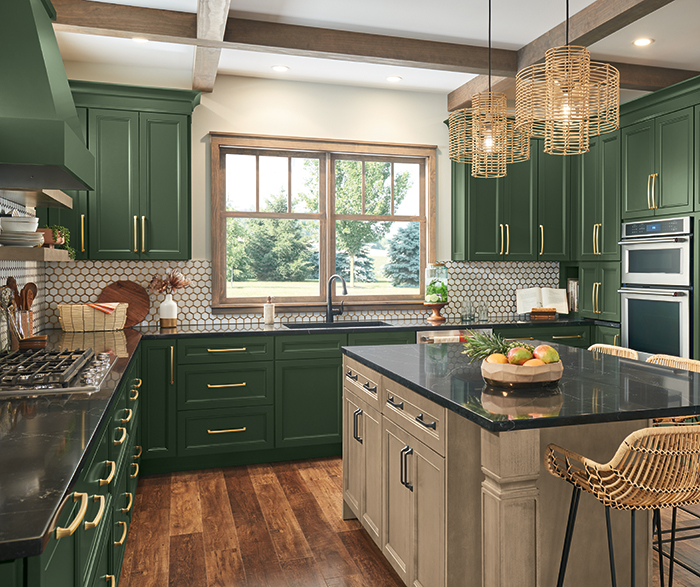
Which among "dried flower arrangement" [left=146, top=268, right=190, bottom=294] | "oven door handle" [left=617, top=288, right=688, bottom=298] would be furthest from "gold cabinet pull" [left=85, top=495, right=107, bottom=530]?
"oven door handle" [left=617, top=288, right=688, bottom=298]

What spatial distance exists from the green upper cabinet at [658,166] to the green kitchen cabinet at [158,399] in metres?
3.63

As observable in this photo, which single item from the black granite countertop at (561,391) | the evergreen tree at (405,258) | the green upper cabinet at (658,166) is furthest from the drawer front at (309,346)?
the green upper cabinet at (658,166)

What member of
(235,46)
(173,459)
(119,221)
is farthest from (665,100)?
(173,459)

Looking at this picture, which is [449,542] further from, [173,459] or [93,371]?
[173,459]

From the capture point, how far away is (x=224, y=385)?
4.05 meters

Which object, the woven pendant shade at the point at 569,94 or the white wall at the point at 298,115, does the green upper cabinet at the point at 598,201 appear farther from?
the woven pendant shade at the point at 569,94

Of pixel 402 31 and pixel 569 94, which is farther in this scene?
pixel 402 31

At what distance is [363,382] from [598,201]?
3148mm

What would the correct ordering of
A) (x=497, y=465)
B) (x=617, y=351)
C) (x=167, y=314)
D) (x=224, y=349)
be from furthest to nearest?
(x=167, y=314) < (x=224, y=349) < (x=617, y=351) < (x=497, y=465)

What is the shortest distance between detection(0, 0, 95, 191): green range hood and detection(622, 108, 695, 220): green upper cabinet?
385cm

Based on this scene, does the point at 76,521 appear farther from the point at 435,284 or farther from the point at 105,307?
the point at 435,284

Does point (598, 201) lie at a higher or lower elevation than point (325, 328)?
higher

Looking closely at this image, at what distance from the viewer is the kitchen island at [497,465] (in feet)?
5.80

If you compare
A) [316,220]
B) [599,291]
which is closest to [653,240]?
[599,291]
